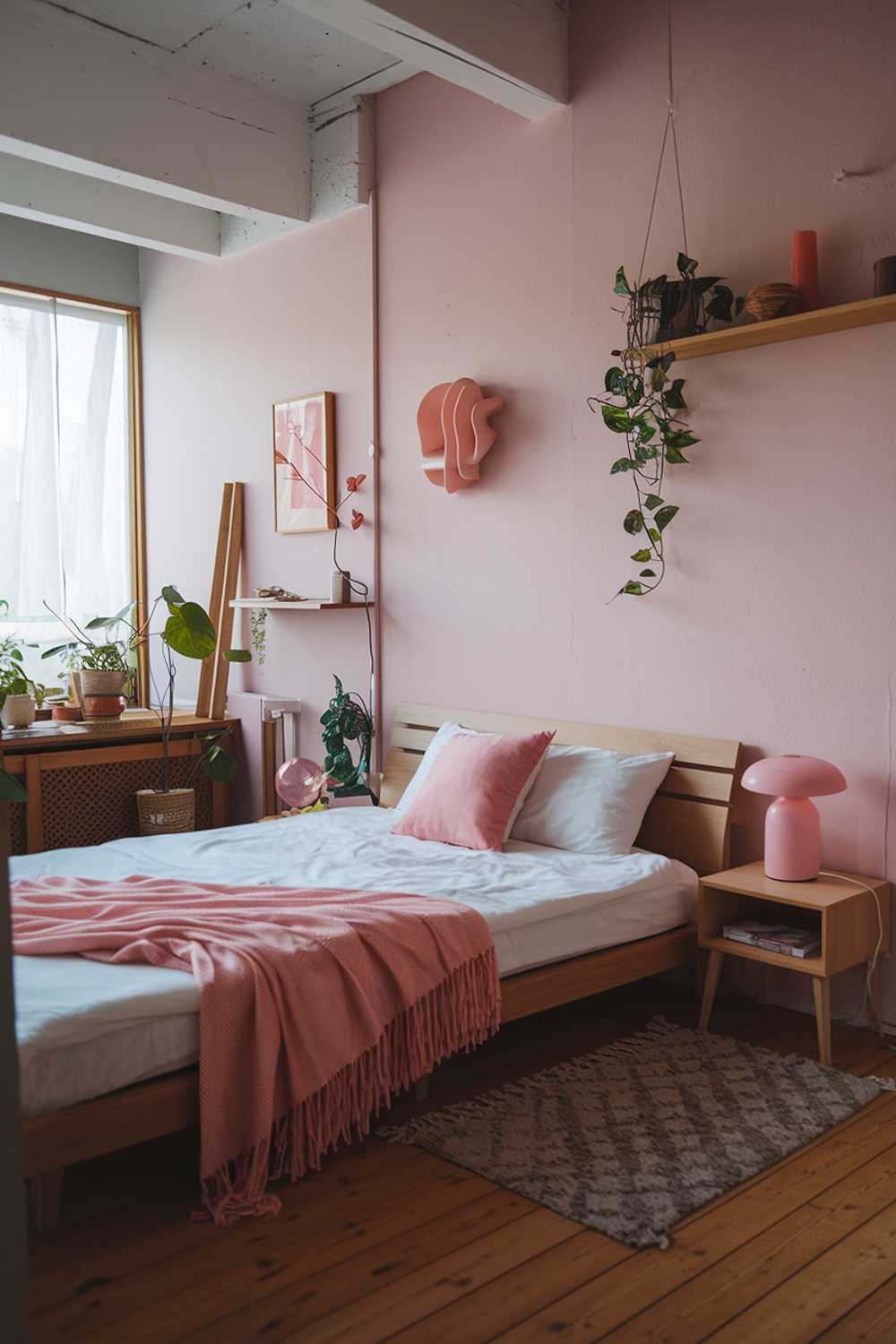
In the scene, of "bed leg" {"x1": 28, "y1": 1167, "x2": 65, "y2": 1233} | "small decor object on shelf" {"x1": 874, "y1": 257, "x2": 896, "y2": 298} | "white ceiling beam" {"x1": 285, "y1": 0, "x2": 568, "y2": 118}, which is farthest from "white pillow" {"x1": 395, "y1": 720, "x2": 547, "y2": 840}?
"white ceiling beam" {"x1": 285, "y1": 0, "x2": 568, "y2": 118}

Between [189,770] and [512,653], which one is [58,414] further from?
[512,653]

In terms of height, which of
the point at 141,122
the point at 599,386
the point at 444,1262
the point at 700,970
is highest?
the point at 141,122

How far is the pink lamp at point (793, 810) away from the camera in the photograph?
3061mm

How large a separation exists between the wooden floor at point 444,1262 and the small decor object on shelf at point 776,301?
2155mm

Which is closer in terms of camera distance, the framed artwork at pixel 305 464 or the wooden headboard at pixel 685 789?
the wooden headboard at pixel 685 789

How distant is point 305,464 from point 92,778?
161cm

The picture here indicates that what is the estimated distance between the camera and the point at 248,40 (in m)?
4.26

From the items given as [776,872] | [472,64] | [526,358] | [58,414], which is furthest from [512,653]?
[58,414]

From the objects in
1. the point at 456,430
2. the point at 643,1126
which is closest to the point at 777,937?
the point at 643,1126

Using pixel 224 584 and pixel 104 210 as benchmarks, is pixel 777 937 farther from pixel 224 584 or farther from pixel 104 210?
pixel 104 210

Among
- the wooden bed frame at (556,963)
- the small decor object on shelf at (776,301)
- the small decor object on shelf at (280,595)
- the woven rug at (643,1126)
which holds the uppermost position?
the small decor object on shelf at (776,301)

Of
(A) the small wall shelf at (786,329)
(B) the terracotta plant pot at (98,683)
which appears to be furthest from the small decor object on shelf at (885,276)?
(B) the terracotta plant pot at (98,683)

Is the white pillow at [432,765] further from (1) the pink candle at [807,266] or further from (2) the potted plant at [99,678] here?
(1) the pink candle at [807,266]

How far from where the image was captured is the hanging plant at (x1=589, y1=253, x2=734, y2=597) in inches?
135
